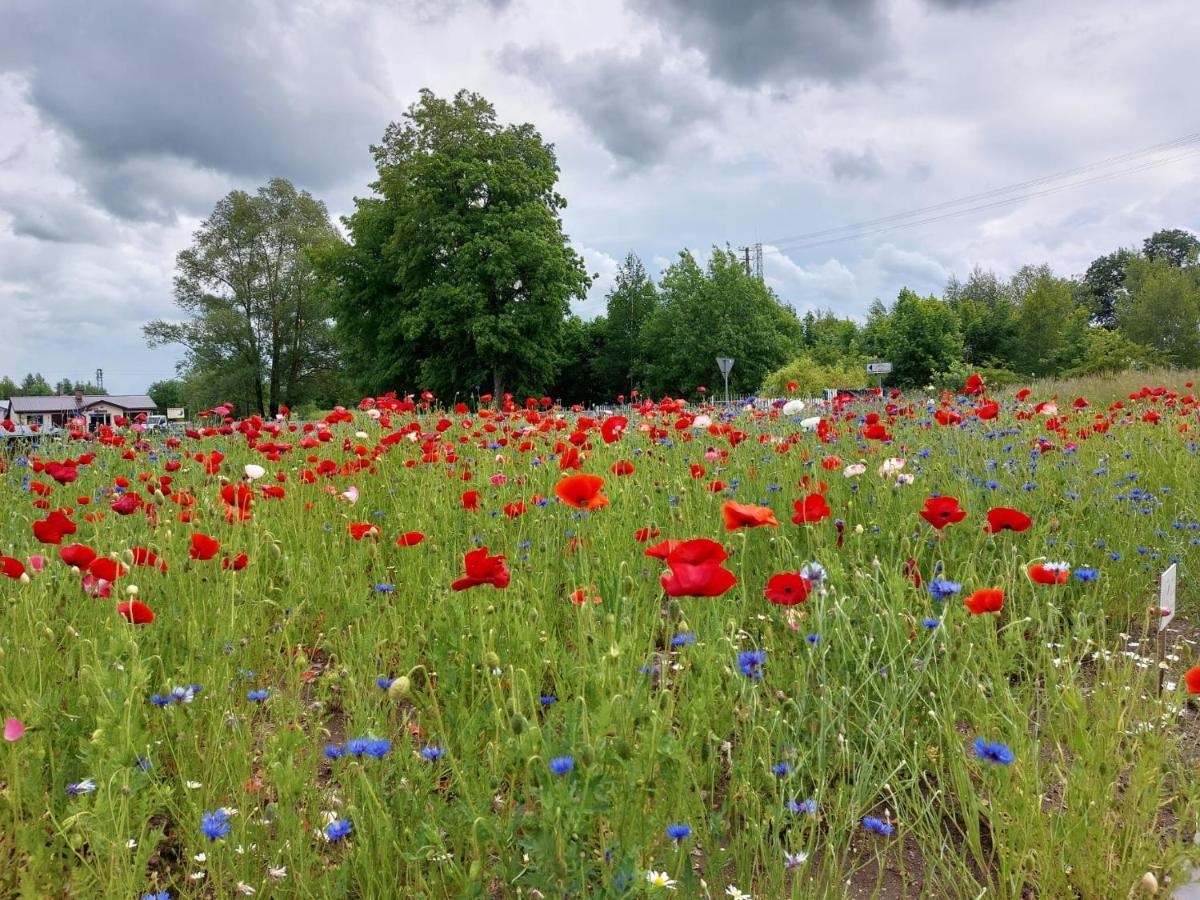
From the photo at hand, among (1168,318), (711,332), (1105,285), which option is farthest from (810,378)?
(1105,285)

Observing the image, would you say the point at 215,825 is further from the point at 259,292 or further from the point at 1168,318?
the point at 1168,318

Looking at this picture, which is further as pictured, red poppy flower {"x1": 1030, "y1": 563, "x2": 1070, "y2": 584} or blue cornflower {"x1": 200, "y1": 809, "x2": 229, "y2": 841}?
red poppy flower {"x1": 1030, "y1": 563, "x2": 1070, "y2": 584}

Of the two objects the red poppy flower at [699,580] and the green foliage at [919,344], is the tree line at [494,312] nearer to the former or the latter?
the green foliage at [919,344]

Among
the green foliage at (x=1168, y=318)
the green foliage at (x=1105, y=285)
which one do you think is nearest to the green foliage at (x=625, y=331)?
the green foliage at (x=1168, y=318)

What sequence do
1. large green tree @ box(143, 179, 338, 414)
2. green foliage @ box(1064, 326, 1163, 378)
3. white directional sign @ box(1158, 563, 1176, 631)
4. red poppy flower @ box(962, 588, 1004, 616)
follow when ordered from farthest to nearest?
large green tree @ box(143, 179, 338, 414)
green foliage @ box(1064, 326, 1163, 378)
white directional sign @ box(1158, 563, 1176, 631)
red poppy flower @ box(962, 588, 1004, 616)

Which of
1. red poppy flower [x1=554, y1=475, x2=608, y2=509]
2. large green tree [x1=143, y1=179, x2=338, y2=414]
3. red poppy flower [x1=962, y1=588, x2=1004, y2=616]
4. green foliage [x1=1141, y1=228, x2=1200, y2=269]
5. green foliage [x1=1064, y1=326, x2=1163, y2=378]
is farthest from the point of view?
green foliage [x1=1141, y1=228, x2=1200, y2=269]

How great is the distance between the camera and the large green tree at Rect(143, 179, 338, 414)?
38.8 metres

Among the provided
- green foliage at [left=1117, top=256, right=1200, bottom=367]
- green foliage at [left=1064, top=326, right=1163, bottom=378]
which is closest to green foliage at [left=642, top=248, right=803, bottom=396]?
green foliage at [left=1064, top=326, right=1163, bottom=378]

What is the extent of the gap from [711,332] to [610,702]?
4163 cm

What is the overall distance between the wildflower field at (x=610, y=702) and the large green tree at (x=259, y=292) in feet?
125

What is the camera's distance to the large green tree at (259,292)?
38781mm

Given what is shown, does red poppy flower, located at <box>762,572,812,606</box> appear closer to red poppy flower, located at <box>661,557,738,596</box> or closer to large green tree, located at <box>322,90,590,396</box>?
red poppy flower, located at <box>661,557,738,596</box>

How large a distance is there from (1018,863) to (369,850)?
137 centimetres

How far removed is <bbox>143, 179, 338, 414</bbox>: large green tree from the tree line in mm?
76
